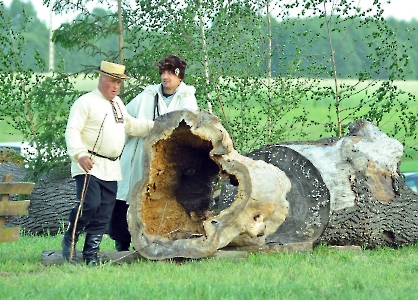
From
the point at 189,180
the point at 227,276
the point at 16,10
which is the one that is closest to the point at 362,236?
the point at 189,180

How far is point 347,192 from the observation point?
1045 centimetres

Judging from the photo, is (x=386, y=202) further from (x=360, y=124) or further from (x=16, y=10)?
(x=16, y=10)

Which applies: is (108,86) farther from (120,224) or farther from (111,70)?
(120,224)

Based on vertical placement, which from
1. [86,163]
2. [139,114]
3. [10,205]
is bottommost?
[10,205]

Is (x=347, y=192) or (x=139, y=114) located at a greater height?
(x=139, y=114)

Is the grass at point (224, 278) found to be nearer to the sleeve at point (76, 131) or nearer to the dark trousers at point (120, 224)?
the dark trousers at point (120, 224)

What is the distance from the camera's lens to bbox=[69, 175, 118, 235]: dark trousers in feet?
27.9

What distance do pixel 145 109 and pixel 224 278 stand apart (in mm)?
2544

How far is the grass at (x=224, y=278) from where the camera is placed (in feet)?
22.5

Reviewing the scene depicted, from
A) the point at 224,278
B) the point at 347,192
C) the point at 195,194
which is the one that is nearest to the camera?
the point at 224,278

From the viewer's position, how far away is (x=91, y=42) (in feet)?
47.1

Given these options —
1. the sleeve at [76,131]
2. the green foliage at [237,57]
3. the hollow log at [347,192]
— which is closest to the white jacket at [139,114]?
the sleeve at [76,131]

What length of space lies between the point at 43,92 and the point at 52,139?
735 mm

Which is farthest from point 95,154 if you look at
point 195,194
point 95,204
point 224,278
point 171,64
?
point 224,278
